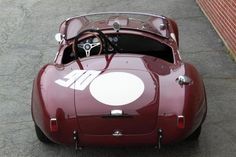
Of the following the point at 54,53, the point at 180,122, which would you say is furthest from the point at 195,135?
the point at 54,53

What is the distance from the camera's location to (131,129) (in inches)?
162

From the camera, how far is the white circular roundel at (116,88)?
4174 millimetres

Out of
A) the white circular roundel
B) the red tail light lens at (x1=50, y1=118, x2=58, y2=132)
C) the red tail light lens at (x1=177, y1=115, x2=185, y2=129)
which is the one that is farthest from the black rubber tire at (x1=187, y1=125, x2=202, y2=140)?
the red tail light lens at (x1=50, y1=118, x2=58, y2=132)

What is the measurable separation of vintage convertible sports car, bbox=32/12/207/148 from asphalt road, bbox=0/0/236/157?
0.35 metres

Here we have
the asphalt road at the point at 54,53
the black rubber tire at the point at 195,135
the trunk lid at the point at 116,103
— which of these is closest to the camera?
the trunk lid at the point at 116,103

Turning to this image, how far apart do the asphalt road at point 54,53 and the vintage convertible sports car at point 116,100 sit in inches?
13.8

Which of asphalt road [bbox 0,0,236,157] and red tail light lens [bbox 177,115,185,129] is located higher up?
red tail light lens [bbox 177,115,185,129]

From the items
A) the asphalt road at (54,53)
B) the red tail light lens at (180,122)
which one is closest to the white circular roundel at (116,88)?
the red tail light lens at (180,122)

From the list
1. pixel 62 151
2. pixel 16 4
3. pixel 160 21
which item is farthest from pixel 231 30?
pixel 16 4

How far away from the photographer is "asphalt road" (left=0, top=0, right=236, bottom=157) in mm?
4973

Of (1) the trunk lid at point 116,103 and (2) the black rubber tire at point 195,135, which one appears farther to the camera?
(2) the black rubber tire at point 195,135

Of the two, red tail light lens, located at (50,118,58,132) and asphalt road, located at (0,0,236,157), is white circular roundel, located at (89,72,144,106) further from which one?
asphalt road, located at (0,0,236,157)

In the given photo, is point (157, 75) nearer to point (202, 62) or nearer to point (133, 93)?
point (133, 93)

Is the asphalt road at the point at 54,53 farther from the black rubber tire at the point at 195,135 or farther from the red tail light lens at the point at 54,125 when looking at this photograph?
the red tail light lens at the point at 54,125
